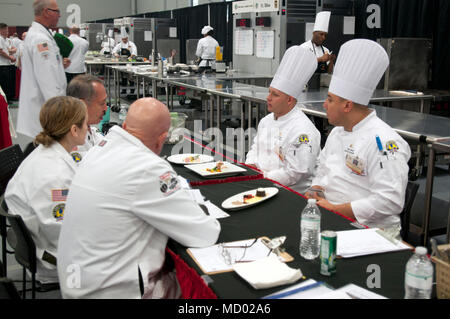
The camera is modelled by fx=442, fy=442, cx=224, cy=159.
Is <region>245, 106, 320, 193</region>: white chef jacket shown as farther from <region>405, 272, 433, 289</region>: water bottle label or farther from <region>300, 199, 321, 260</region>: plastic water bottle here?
<region>405, 272, 433, 289</region>: water bottle label

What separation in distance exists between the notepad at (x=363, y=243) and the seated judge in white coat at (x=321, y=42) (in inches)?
171

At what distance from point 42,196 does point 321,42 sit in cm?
488

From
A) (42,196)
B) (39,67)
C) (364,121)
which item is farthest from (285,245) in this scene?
(39,67)

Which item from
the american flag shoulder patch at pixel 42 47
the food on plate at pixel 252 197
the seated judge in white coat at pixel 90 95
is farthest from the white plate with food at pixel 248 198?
the american flag shoulder patch at pixel 42 47

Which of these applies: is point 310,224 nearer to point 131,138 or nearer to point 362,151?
point 131,138

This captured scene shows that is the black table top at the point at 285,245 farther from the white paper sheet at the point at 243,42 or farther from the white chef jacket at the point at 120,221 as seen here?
the white paper sheet at the point at 243,42

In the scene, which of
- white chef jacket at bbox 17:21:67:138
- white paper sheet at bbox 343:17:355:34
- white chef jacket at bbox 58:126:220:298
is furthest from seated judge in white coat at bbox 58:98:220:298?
white paper sheet at bbox 343:17:355:34

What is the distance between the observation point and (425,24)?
20.4 feet

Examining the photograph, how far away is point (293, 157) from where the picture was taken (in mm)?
2668

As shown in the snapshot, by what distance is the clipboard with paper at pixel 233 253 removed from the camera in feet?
4.56

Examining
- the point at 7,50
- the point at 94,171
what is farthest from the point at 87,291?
the point at 7,50

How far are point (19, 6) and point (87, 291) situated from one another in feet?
63.9

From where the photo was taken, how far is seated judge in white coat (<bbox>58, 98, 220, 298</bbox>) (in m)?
1.44
